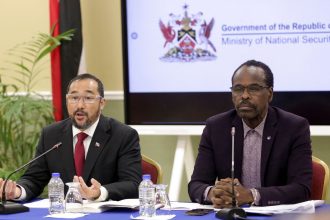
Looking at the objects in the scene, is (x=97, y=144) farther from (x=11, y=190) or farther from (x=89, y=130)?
(x=11, y=190)

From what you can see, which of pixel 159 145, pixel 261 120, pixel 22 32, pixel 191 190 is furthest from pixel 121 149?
pixel 22 32

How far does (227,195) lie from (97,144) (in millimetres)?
1020

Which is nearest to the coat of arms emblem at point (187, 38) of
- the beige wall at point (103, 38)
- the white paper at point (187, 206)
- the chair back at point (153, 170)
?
the beige wall at point (103, 38)

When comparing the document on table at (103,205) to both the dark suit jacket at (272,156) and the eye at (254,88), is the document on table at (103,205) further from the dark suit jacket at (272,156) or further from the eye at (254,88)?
the eye at (254,88)

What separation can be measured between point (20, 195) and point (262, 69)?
150 centimetres

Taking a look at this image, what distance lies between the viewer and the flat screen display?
4.85 metres

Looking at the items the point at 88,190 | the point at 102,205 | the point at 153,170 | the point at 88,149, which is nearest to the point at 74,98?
the point at 88,149

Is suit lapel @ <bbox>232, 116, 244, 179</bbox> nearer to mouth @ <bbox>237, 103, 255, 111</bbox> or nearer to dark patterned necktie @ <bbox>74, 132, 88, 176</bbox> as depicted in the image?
mouth @ <bbox>237, 103, 255, 111</bbox>

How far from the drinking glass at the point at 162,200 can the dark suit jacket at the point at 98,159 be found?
0.46 m

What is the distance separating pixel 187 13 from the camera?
5.12m

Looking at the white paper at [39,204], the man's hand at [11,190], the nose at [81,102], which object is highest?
the nose at [81,102]

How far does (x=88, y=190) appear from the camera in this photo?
10.2 feet

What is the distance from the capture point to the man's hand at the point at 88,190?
3.07 metres

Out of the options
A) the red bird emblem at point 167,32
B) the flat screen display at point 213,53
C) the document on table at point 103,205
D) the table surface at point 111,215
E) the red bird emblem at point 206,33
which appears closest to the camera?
the table surface at point 111,215
